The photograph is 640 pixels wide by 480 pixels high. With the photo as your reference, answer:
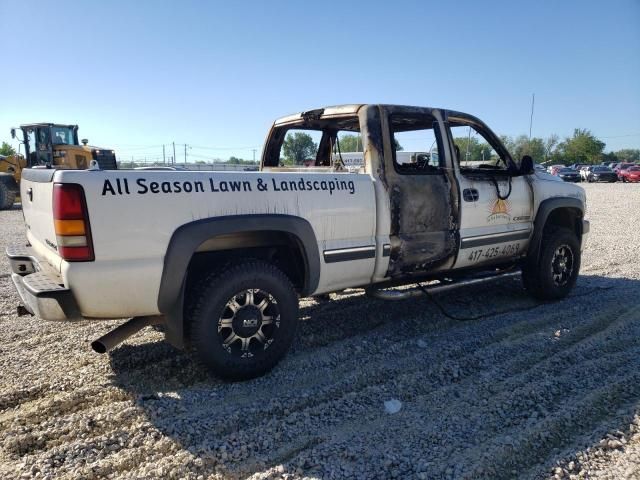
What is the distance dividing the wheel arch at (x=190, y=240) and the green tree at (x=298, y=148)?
2.17 metres

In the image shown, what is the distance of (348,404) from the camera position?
312 centimetres

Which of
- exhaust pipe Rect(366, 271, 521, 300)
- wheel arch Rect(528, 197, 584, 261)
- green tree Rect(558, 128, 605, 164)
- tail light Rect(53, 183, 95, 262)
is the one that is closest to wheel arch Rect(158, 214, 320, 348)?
tail light Rect(53, 183, 95, 262)

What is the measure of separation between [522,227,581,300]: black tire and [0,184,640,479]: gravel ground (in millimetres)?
530

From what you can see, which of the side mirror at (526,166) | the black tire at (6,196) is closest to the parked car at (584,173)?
the black tire at (6,196)

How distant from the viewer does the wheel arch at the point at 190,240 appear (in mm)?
3037

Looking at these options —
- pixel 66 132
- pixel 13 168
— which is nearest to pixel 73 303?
pixel 66 132

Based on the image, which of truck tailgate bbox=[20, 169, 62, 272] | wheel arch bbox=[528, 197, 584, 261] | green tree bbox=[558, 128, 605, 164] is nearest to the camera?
truck tailgate bbox=[20, 169, 62, 272]

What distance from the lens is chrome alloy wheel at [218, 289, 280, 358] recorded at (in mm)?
3340

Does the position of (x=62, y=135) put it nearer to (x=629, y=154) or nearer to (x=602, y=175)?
(x=602, y=175)

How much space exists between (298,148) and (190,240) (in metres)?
2.99

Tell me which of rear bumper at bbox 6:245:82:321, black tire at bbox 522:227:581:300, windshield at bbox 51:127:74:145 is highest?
windshield at bbox 51:127:74:145

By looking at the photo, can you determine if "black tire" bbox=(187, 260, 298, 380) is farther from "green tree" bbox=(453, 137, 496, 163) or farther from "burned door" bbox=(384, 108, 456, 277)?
"green tree" bbox=(453, 137, 496, 163)

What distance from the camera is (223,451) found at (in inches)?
102

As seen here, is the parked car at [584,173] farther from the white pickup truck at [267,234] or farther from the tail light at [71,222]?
the tail light at [71,222]
